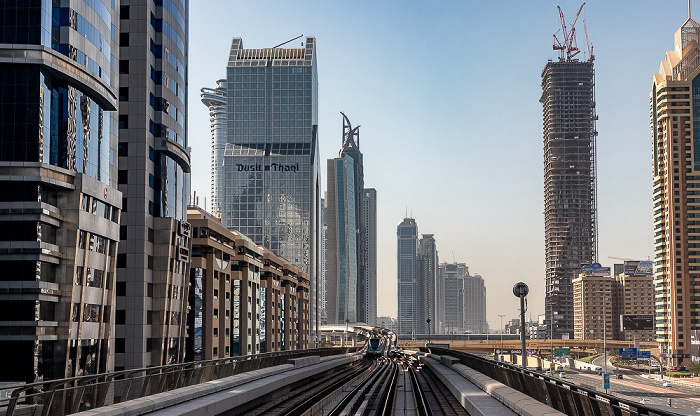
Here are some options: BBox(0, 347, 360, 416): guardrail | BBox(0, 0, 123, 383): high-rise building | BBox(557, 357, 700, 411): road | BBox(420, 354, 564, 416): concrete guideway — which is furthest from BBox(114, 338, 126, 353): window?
BBox(557, 357, 700, 411): road

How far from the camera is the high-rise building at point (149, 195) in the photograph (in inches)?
2906

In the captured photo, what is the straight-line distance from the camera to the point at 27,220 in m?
49.2

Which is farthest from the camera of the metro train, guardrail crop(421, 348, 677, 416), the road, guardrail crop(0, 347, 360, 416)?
the metro train

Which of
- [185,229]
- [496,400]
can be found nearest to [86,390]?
[496,400]

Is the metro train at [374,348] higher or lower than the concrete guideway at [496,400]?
lower

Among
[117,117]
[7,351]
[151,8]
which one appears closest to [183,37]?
[151,8]

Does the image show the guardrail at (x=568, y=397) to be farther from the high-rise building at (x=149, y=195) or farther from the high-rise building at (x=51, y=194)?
the high-rise building at (x=149, y=195)

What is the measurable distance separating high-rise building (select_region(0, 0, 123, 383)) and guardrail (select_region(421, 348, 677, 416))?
101 feet

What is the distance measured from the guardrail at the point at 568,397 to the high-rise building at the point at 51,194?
3072 centimetres

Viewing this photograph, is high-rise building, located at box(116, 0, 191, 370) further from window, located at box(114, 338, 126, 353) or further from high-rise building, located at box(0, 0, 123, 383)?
high-rise building, located at box(0, 0, 123, 383)

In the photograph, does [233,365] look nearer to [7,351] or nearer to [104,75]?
[7,351]

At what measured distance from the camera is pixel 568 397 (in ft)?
66.7

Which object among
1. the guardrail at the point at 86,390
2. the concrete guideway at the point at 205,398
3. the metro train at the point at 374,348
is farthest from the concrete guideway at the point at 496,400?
the metro train at the point at 374,348

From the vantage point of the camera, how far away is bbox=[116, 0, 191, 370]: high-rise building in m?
73.8
